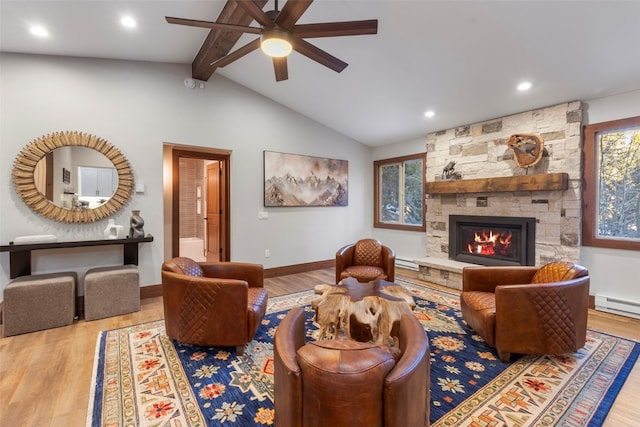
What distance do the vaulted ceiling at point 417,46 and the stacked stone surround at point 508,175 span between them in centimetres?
25

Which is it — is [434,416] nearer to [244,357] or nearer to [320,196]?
[244,357]

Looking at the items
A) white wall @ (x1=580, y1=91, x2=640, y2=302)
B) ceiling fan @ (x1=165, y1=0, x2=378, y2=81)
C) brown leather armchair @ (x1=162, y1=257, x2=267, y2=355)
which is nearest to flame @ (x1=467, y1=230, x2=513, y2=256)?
white wall @ (x1=580, y1=91, x2=640, y2=302)

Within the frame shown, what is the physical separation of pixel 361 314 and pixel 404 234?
3815mm

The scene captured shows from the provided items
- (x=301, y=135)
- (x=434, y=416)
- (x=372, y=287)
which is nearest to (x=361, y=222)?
(x=301, y=135)

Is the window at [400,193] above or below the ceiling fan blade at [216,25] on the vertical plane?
below

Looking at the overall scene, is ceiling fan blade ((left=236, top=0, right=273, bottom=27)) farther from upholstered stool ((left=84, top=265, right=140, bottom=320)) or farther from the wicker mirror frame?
upholstered stool ((left=84, top=265, right=140, bottom=320))

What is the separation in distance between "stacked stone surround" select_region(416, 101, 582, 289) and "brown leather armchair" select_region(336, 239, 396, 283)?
109cm

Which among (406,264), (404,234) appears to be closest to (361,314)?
(406,264)

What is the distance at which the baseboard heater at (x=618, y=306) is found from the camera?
10.6 feet

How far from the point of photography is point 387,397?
43.3 inches

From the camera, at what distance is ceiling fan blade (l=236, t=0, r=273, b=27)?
5.67 feet

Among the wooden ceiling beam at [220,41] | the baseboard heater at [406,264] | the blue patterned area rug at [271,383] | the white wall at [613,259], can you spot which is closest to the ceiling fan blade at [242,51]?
the wooden ceiling beam at [220,41]

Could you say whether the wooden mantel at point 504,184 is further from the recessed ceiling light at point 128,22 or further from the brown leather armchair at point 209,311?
the recessed ceiling light at point 128,22

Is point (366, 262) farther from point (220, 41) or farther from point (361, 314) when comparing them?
point (220, 41)
